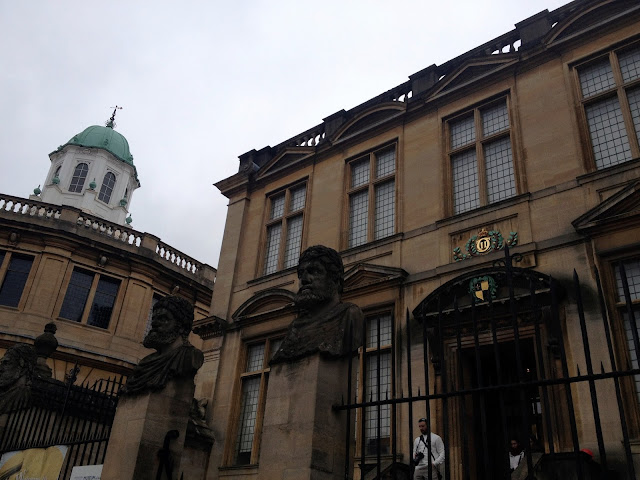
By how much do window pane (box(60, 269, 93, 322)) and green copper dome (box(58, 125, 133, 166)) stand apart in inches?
706

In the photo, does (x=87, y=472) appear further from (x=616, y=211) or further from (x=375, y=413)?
(x=616, y=211)

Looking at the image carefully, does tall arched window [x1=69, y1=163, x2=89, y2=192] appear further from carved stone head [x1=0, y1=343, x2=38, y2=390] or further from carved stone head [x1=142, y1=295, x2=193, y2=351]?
carved stone head [x1=142, y1=295, x2=193, y2=351]

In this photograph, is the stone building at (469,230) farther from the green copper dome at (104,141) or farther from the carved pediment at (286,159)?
the green copper dome at (104,141)

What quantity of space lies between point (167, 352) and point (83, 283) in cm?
2002

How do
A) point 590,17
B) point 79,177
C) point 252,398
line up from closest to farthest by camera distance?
point 590,17 → point 252,398 → point 79,177

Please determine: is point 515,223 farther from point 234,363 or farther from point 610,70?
point 234,363

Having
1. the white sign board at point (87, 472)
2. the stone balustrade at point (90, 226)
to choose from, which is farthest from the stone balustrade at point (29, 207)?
the white sign board at point (87, 472)

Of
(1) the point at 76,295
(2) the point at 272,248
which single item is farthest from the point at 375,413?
(1) the point at 76,295

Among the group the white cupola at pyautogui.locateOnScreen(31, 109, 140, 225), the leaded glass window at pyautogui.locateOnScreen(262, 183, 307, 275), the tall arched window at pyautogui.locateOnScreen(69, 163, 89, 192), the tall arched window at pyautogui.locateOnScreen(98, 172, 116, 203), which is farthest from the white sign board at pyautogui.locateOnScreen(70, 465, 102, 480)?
the tall arched window at pyautogui.locateOnScreen(69, 163, 89, 192)

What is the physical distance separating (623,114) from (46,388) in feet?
39.8

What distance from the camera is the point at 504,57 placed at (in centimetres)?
1397

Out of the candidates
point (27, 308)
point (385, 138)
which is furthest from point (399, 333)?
point (27, 308)

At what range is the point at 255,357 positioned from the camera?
52.2 feet

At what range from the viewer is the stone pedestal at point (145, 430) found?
6.95 meters
